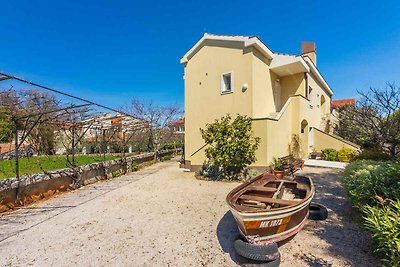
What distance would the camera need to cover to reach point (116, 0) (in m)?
10.2

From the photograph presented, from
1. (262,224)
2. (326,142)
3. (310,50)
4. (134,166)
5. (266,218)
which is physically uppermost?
(310,50)

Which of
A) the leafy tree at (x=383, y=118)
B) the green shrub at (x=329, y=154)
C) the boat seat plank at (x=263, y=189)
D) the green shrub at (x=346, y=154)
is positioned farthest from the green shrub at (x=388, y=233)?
the green shrub at (x=329, y=154)

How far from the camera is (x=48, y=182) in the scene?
8.53 m

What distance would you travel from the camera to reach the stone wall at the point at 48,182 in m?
6.92

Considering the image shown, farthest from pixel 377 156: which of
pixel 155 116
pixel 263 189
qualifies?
pixel 155 116

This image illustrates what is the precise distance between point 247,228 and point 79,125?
40.5 feet

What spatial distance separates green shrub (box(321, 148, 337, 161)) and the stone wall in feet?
48.6

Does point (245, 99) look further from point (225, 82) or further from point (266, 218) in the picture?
point (266, 218)

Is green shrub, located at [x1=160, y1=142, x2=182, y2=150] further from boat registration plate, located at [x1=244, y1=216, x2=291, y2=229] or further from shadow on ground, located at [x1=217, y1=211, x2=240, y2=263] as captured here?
boat registration plate, located at [x1=244, y1=216, x2=291, y2=229]

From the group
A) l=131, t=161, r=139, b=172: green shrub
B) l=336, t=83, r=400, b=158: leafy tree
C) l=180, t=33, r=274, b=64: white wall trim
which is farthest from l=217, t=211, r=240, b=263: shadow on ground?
l=131, t=161, r=139, b=172: green shrub

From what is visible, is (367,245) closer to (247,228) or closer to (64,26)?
(247,228)

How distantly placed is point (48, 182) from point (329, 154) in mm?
17007

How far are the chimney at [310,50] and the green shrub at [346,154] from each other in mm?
9069

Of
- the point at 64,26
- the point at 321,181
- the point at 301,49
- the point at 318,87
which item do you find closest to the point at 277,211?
the point at 321,181
